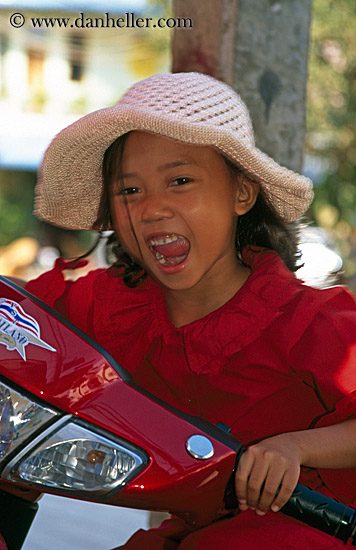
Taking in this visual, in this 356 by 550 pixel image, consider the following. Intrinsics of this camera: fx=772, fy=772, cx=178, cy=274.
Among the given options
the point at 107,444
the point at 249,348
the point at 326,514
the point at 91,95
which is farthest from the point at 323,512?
the point at 91,95

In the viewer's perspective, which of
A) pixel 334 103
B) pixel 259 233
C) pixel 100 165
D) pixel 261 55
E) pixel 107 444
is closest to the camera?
pixel 107 444

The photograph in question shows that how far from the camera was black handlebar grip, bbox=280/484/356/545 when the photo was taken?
1.17 metres

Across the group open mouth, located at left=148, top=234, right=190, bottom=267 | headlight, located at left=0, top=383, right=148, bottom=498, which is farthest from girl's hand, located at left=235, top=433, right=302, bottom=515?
open mouth, located at left=148, top=234, right=190, bottom=267

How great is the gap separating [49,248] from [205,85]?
16235mm

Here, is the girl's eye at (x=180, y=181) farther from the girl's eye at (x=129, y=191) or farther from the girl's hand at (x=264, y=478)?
the girl's hand at (x=264, y=478)

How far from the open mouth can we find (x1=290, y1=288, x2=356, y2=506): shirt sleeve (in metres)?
0.35

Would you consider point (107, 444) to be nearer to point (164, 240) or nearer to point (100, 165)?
point (164, 240)

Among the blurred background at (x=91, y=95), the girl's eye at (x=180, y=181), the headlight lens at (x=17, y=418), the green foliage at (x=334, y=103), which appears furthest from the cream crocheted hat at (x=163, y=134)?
the green foliage at (x=334, y=103)

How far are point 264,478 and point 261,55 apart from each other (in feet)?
6.22

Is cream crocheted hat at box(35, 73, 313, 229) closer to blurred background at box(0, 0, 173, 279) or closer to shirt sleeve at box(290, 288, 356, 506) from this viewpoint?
shirt sleeve at box(290, 288, 356, 506)

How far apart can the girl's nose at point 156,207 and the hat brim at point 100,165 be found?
0.15 metres

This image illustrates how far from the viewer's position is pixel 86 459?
112 cm

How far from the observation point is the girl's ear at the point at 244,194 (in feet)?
6.43

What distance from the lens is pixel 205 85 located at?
5.90ft
